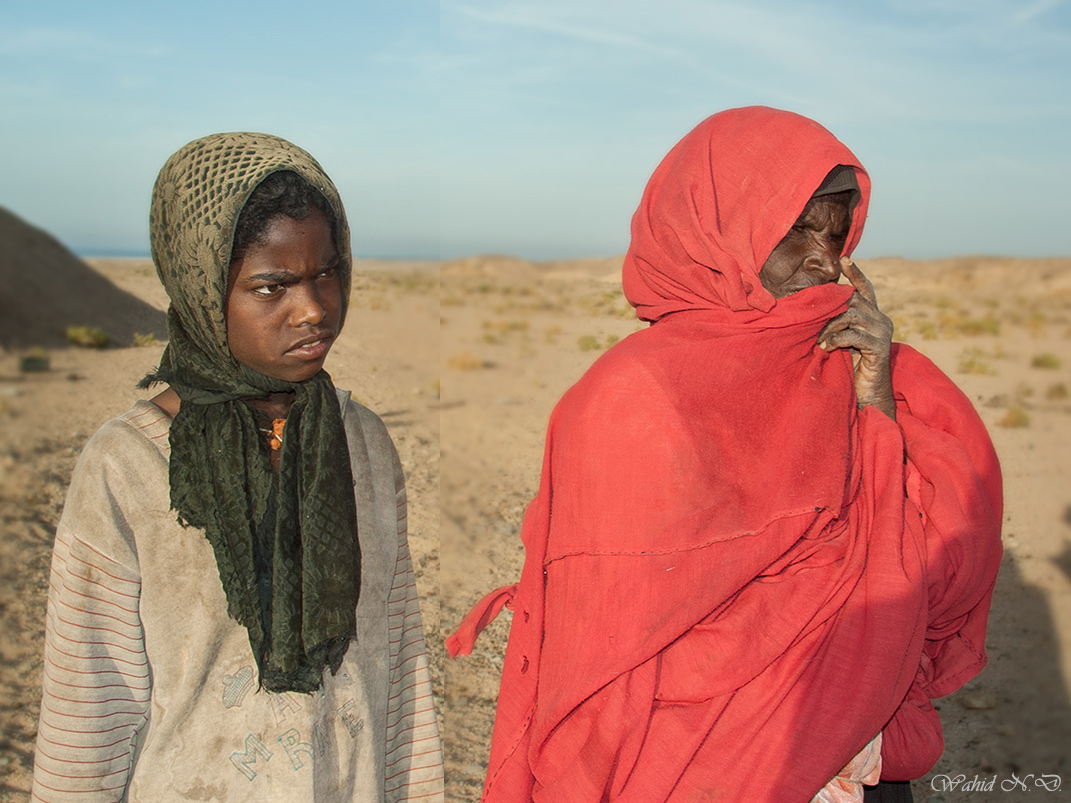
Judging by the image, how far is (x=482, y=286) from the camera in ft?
100

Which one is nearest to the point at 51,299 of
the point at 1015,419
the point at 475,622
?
the point at 1015,419

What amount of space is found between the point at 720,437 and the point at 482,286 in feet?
95.1

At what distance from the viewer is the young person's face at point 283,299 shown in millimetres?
1647

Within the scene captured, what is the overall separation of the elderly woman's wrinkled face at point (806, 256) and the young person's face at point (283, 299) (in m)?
1.07

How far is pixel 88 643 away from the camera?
1589 millimetres

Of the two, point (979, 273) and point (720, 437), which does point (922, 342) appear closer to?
point (979, 273)

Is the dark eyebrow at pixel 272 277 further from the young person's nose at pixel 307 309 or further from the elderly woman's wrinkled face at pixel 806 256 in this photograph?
the elderly woman's wrinkled face at pixel 806 256

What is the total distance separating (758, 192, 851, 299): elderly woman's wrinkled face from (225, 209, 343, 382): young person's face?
1.07 m

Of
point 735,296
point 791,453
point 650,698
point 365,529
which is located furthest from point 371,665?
point 735,296

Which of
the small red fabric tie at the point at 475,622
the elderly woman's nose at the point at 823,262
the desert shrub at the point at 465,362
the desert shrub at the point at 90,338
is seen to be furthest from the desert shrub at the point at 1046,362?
the desert shrub at the point at 90,338

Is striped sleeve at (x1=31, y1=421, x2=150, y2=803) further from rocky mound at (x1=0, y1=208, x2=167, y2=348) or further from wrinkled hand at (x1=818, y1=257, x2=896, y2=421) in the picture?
rocky mound at (x1=0, y1=208, x2=167, y2=348)

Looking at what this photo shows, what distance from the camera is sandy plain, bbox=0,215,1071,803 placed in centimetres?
454

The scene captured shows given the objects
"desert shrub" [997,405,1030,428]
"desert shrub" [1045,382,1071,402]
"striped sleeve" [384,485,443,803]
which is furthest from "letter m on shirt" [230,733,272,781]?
"desert shrub" [1045,382,1071,402]

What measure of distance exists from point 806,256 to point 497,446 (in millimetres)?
8308
